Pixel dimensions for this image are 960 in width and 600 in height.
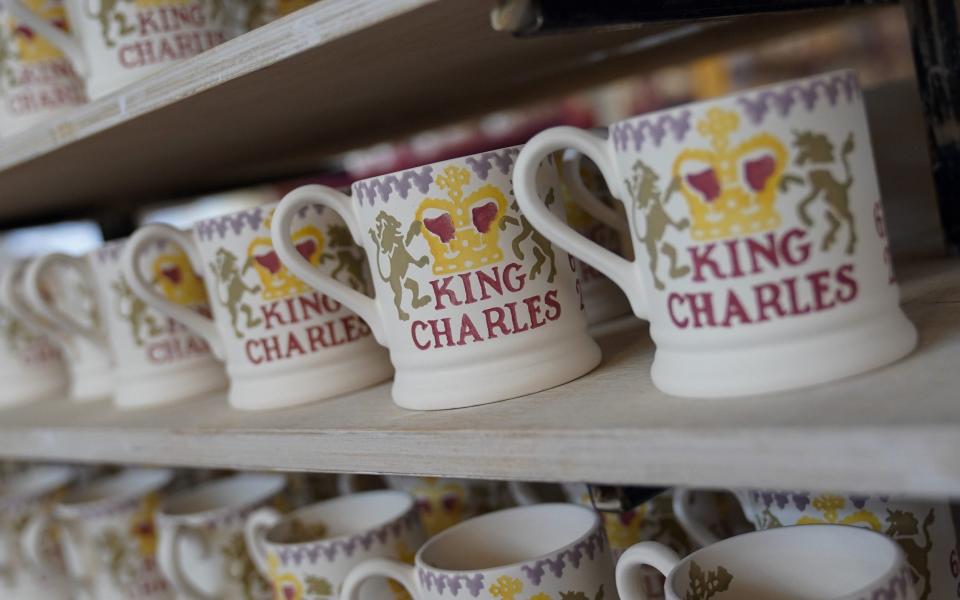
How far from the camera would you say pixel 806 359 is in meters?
0.46

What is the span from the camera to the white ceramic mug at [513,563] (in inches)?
23.0

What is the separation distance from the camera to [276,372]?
75 cm

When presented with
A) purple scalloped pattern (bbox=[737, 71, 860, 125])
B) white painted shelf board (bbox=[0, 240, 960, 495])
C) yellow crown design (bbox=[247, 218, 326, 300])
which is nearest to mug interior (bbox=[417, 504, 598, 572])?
white painted shelf board (bbox=[0, 240, 960, 495])

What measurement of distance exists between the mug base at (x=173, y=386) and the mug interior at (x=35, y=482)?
0.44 m

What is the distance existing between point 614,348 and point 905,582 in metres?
0.27

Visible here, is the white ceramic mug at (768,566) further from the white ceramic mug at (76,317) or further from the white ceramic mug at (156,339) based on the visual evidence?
the white ceramic mug at (76,317)

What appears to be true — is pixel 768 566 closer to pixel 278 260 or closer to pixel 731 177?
pixel 731 177

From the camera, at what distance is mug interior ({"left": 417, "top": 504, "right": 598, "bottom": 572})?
0.68 m

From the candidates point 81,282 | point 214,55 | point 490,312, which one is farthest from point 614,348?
point 81,282

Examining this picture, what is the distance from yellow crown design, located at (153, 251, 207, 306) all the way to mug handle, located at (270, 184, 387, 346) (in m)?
0.26

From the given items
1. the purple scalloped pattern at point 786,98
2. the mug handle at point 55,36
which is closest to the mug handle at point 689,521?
the purple scalloped pattern at point 786,98

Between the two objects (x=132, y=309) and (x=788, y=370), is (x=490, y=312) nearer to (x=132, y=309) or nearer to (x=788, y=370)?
(x=788, y=370)

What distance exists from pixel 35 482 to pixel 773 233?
1.26 metres

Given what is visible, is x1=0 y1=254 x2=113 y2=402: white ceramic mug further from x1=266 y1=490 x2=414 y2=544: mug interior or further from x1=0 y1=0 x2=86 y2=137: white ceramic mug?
x1=266 y1=490 x2=414 y2=544: mug interior
